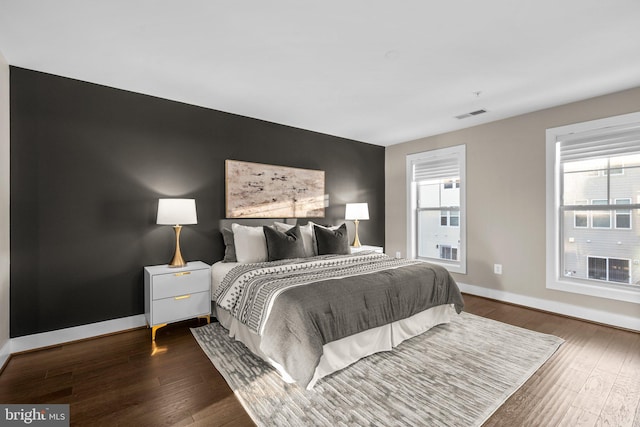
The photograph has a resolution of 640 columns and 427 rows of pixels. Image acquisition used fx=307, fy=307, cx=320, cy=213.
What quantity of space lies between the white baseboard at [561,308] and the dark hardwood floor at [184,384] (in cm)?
25

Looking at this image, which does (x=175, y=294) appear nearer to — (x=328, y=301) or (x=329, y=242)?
(x=328, y=301)

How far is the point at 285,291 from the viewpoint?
2305 millimetres

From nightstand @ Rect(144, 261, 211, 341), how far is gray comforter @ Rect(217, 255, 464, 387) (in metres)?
0.32

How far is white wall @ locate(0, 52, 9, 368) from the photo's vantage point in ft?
8.00

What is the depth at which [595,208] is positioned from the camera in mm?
3484

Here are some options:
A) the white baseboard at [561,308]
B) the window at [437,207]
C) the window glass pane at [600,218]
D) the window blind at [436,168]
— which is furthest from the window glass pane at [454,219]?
the window glass pane at [600,218]

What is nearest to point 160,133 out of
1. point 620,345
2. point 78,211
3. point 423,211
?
point 78,211

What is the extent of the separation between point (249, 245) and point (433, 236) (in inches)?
127

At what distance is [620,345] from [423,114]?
3106mm

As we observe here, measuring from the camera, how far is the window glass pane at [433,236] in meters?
4.95

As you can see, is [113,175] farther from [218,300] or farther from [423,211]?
[423,211]

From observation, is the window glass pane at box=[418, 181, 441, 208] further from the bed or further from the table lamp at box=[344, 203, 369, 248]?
the bed

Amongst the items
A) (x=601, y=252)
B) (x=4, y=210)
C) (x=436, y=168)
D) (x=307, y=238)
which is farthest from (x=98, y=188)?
(x=601, y=252)

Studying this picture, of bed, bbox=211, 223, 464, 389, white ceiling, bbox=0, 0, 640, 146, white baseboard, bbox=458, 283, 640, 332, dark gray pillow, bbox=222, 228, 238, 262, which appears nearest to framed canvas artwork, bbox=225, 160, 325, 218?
dark gray pillow, bbox=222, 228, 238, 262
